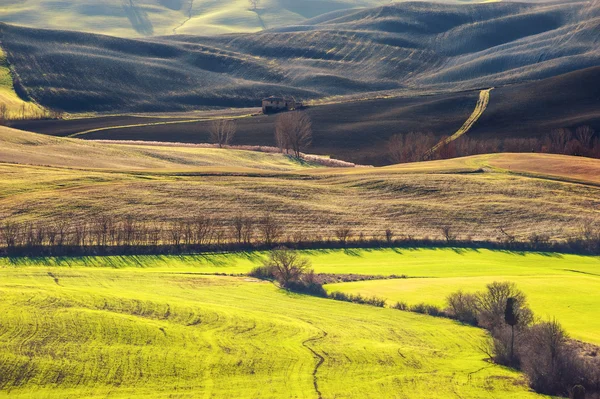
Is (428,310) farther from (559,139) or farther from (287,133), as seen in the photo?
(287,133)

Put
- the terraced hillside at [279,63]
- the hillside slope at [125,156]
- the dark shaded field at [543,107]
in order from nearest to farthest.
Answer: the hillside slope at [125,156], the dark shaded field at [543,107], the terraced hillside at [279,63]

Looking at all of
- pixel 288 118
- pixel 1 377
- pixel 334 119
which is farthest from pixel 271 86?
pixel 1 377

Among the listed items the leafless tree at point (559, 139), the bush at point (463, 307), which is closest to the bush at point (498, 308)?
the bush at point (463, 307)

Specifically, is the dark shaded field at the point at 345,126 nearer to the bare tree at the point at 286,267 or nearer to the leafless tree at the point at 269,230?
the leafless tree at the point at 269,230

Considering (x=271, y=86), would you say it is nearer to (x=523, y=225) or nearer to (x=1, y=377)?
(x=523, y=225)

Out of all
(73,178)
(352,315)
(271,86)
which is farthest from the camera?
(271,86)

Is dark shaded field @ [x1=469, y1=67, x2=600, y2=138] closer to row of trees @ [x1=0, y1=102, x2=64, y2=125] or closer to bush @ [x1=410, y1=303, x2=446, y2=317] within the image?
row of trees @ [x1=0, y1=102, x2=64, y2=125]

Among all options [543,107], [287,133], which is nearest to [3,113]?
[287,133]

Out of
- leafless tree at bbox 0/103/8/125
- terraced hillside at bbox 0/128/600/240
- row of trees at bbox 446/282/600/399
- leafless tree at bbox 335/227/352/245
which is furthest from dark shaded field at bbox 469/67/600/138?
row of trees at bbox 446/282/600/399
